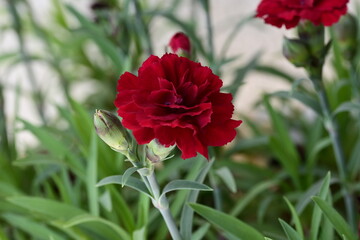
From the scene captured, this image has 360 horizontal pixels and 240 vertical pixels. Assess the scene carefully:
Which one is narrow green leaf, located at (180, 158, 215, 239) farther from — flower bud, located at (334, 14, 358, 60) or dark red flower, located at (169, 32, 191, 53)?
flower bud, located at (334, 14, 358, 60)

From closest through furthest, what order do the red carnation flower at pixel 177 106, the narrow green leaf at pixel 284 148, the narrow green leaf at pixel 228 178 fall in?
the red carnation flower at pixel 177 106, the narrow green leaf at pixel 228 178, the narrow green leaf at pixel 284 148

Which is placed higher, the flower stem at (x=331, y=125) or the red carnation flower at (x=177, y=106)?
the red carnation flower at (x=177, y=106)

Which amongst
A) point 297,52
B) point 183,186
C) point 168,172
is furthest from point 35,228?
point 297,52

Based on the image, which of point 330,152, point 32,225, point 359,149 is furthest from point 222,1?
point 32,225

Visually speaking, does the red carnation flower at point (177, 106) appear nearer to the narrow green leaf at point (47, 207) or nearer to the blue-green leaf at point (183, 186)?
the blue-green leaf at point (183, 186)

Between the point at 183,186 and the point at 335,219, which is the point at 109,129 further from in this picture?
the point at 335,219

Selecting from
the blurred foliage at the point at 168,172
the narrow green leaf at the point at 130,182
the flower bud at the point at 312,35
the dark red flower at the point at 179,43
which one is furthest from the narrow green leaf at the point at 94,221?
the flower bud at the point at 312,35

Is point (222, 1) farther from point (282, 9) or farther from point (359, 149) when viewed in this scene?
point (282, 9)
